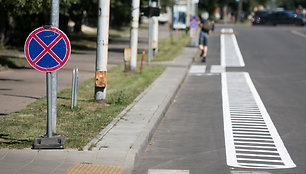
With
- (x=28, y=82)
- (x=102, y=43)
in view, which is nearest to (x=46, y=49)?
(x=102, y=43)

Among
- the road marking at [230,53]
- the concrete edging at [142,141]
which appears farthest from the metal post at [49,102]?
the road marking at [230,53]

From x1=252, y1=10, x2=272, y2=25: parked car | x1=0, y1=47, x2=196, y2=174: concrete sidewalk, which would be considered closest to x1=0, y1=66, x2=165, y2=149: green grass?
x1=0, y1=47, x2=196, y2=174: concrete sidewalk

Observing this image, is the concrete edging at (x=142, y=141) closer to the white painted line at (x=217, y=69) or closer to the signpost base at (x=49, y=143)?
the signpost base at (x=49, y=143)

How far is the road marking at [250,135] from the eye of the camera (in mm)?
9953

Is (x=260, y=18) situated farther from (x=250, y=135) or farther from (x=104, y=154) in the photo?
(x=104, y=154)

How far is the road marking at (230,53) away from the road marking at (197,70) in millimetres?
1256

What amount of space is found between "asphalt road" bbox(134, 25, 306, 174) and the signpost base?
1.23 metres

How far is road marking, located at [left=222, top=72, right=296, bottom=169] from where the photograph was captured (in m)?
9.95

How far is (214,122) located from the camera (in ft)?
45.1

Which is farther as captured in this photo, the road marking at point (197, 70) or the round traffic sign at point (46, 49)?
the road marking at point (197, 70)

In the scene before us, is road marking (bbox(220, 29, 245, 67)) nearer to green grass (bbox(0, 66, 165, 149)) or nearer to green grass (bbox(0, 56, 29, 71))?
green grass (bbox(0, 56, 29, 71))

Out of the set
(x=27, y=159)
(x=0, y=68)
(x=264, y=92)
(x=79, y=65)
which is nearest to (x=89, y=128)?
(x=27, y=159)

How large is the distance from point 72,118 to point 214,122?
289 centimetres

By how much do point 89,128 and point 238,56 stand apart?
2227 cm
